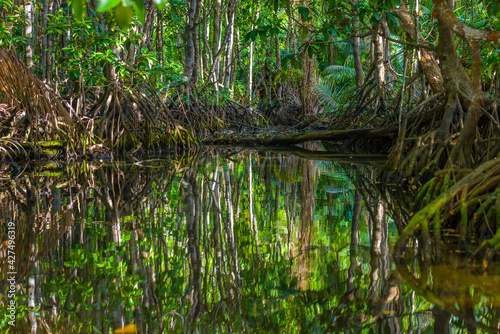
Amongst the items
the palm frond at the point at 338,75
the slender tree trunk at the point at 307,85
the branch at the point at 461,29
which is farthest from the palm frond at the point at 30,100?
the palm frond at the point at 338,75

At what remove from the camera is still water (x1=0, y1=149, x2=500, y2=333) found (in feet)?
6.37

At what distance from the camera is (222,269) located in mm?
2588

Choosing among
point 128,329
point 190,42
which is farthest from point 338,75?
point 128,329

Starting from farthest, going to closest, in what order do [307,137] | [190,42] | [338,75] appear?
[338,75] → [190,42] → [307,137]

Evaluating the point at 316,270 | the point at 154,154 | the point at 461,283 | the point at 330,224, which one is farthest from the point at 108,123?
the point at 461,283

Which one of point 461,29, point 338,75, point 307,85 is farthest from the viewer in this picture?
point 338,75

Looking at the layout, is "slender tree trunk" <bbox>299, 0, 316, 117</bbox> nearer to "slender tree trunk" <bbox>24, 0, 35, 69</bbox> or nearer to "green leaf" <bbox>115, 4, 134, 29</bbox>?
"slender tree trunk" <bbox>24, 0, 35, 69</bbox>

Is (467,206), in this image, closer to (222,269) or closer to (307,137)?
(222,269)

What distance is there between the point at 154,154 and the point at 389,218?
6.41 m

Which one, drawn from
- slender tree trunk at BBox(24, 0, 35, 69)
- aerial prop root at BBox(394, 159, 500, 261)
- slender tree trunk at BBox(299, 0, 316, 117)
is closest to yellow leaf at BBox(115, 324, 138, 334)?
aerial prop root at BBox(394, 159, 500, 261)

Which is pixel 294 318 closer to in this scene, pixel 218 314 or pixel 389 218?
pixel 218 314

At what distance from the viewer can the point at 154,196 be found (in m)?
4.75

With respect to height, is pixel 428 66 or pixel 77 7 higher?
pixel 428 66

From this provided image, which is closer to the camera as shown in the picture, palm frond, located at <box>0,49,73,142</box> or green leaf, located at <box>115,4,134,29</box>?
green leaf, located at <box>115,4,134,29</box>
